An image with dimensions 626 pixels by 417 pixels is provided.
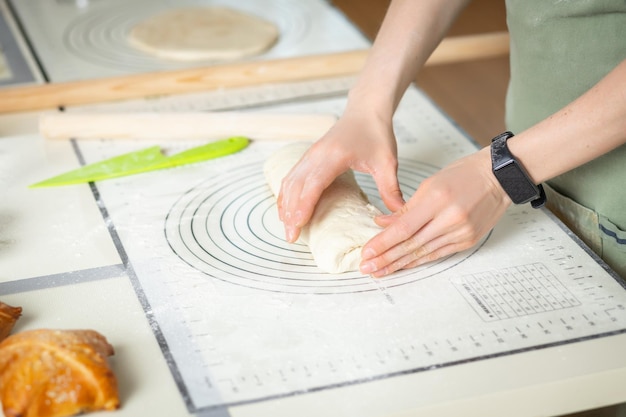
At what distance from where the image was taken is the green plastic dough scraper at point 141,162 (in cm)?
133

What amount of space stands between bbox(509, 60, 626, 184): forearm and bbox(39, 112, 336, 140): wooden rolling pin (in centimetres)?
A: 48

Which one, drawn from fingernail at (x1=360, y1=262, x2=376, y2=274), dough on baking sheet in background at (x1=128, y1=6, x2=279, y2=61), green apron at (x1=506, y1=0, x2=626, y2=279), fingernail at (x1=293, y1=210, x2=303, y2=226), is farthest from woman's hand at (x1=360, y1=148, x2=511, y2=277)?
dough on baking sheet in background at (x1=128, y1=6, x2=279, y2=61)

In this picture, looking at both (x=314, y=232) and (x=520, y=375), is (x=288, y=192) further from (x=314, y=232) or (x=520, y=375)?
(x=520, y=375)

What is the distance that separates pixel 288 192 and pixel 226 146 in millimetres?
327

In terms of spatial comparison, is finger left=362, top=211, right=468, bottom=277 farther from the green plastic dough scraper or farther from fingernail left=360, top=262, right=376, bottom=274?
the green plastic dough scraper

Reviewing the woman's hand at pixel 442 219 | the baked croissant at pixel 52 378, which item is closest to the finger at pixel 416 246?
the woman's hand at pixel 442 219

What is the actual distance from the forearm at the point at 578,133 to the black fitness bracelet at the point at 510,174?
12 mm

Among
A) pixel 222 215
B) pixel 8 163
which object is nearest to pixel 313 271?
pixel 222 215

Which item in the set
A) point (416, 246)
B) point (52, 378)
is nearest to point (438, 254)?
point (416, 246)

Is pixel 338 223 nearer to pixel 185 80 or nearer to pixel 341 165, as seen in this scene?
pixel 341 165

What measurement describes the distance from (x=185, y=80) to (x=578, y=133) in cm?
90

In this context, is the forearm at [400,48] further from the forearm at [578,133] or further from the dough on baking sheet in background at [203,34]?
the dough on baking sheet in background at [203,34]

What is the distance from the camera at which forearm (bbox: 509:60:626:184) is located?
101 cm

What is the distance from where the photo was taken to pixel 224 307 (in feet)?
3.34
